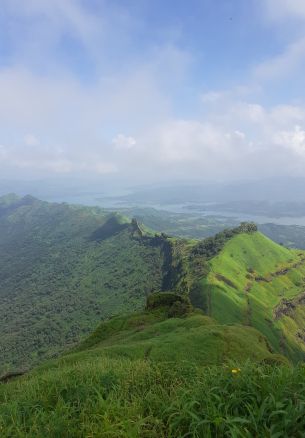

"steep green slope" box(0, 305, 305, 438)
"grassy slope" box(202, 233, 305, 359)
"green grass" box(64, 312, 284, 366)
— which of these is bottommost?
"grassy slope" box(202, 233, 305, 359)

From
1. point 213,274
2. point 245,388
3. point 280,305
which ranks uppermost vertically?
point 245,388

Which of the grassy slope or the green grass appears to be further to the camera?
the grassy slope

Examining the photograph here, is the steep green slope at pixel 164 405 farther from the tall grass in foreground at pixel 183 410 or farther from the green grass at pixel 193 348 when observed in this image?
the green grass at pixel 193 348

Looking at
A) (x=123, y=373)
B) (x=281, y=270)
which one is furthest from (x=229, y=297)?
(x=123, y=373)

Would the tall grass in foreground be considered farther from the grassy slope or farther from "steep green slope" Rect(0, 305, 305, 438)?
the grassy slope

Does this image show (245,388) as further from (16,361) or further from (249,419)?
(16,361)

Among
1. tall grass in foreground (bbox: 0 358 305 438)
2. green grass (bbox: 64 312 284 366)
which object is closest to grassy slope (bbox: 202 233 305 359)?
green grass (bbox: 64 312 284 366)

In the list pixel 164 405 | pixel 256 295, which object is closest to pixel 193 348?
pixel 164 405
